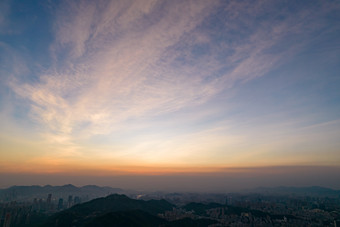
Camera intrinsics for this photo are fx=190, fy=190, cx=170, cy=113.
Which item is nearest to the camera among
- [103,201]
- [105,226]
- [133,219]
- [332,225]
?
[105,226]

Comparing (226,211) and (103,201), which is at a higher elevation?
(103,201)

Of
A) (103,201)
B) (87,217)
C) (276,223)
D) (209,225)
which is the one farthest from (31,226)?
(276,223)

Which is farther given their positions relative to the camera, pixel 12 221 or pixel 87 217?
pixel 12 221

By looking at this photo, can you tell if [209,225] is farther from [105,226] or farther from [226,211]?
[105,226]

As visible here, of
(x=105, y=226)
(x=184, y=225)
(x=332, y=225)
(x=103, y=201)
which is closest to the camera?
(x=105, y=226)

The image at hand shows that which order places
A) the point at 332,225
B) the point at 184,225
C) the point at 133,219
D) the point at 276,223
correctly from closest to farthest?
the point at 133,219, the point at 184,225, the point at 332,225, the point at 276,223

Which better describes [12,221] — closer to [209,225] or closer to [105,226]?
[105,226]

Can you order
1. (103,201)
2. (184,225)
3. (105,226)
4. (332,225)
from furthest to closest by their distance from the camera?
(103,201) → (332,225) → (184,225) → (105,226)

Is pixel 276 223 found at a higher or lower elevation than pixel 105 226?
lower

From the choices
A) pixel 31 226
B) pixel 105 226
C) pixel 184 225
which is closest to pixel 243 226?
pixel 184 225
